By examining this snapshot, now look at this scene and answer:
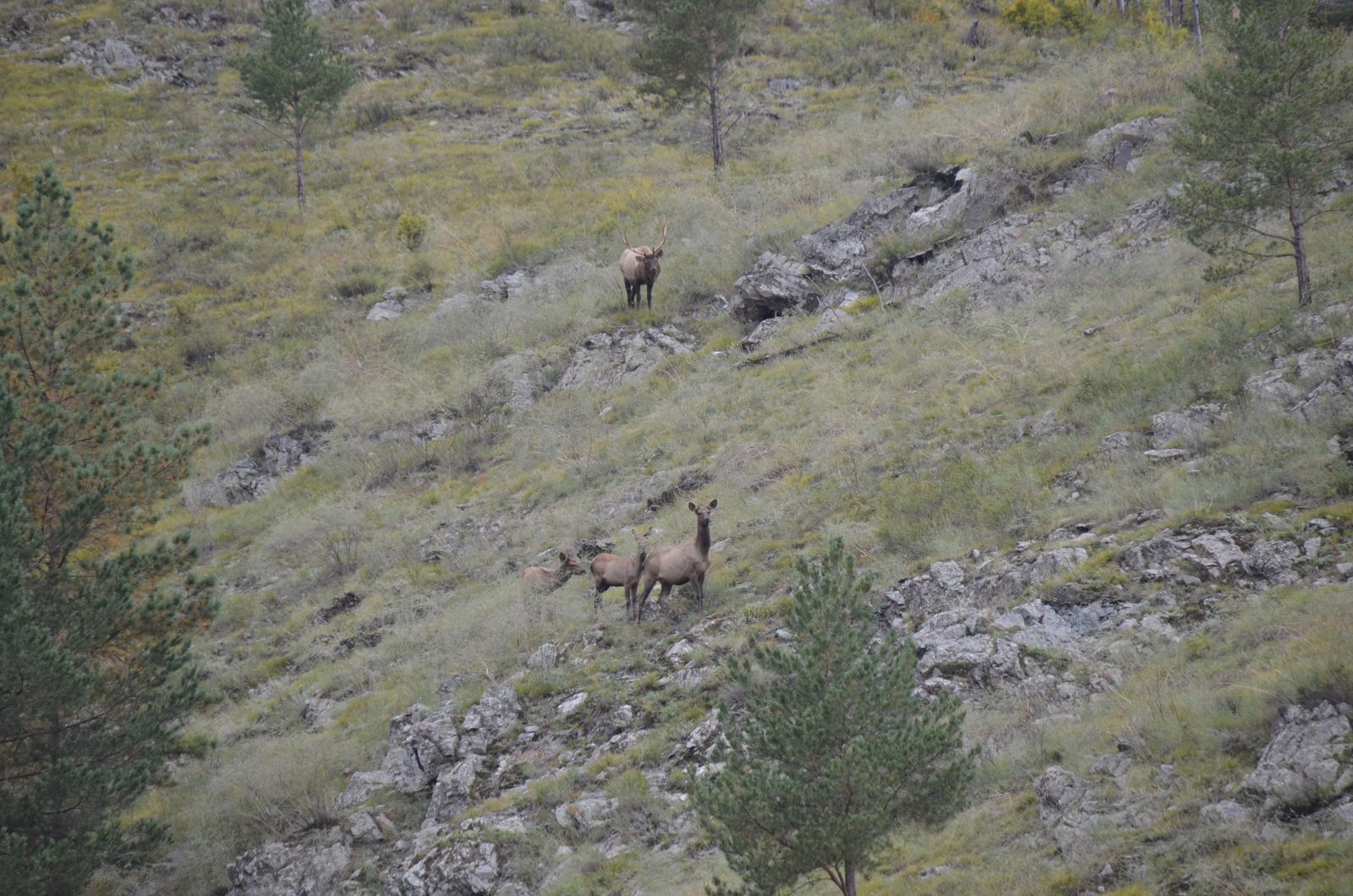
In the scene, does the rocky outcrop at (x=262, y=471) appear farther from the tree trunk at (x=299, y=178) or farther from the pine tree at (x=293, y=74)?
the pine tree at (x=293, y=74)

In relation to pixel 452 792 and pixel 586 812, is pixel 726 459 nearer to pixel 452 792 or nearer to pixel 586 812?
pixel 452 792

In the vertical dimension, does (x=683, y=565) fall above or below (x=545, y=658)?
above

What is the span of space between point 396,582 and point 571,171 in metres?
21.3

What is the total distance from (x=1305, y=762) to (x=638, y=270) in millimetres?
18739

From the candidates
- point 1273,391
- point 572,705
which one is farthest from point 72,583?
point 1273,391

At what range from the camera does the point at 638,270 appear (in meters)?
22.5

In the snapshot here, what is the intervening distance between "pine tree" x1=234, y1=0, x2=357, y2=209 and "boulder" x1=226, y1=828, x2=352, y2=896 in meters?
28.6

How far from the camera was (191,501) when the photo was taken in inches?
828

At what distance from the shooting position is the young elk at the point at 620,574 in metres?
11.8

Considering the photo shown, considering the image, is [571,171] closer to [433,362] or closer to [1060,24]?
[433,362]

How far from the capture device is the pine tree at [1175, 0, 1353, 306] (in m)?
11.5

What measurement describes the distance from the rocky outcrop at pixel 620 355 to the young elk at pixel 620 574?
29.3 feet

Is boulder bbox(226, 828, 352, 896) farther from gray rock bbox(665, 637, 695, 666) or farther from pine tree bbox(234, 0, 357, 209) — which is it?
pine tree bbox(234, 0, 357, 209)

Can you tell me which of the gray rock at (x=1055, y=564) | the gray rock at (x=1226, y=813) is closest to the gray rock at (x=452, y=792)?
the gray rock at (x=1055, y=564)
